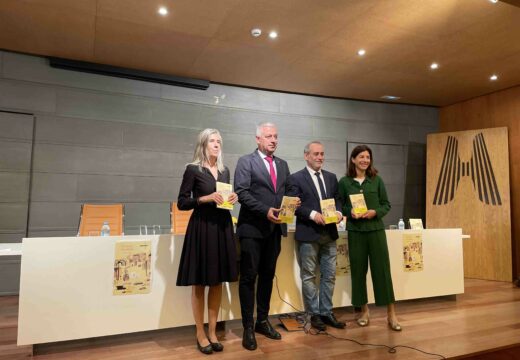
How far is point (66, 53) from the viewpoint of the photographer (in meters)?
4.31

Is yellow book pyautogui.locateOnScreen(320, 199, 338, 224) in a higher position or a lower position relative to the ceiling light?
lower

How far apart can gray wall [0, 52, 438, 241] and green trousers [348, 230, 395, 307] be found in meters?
2.86

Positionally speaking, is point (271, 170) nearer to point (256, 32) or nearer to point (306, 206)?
point (306, 206)

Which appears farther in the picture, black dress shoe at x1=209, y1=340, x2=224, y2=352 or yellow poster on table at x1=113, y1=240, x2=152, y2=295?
yellow poster on table at x1=113, y1=240, x2=152, y2=295

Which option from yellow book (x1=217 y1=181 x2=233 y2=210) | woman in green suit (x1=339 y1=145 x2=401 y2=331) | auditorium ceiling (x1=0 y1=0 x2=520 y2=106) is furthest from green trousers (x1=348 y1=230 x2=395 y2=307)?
auditorium ceiling (x1=0 y1=0 x2=520 y2=106)

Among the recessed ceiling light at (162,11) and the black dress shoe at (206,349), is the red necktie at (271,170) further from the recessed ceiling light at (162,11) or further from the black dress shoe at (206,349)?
the recessed ceiling light at (162,11)

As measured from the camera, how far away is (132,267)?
99.7 inches

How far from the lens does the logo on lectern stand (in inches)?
216

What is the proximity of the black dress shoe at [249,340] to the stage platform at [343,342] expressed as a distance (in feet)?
0.13

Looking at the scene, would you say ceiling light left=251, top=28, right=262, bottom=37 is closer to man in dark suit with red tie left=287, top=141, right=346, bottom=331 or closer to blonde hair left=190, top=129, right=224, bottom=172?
man in dark suit with red tie left=287, top=141, right=346, bottom=331

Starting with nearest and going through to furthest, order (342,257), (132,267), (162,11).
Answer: (132,267)
(342,257)
(162,11)

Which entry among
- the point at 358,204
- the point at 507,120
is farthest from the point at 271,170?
the point at 507,120

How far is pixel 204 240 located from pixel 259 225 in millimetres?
394

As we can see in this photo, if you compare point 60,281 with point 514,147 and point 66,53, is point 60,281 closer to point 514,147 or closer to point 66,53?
point 66,53
